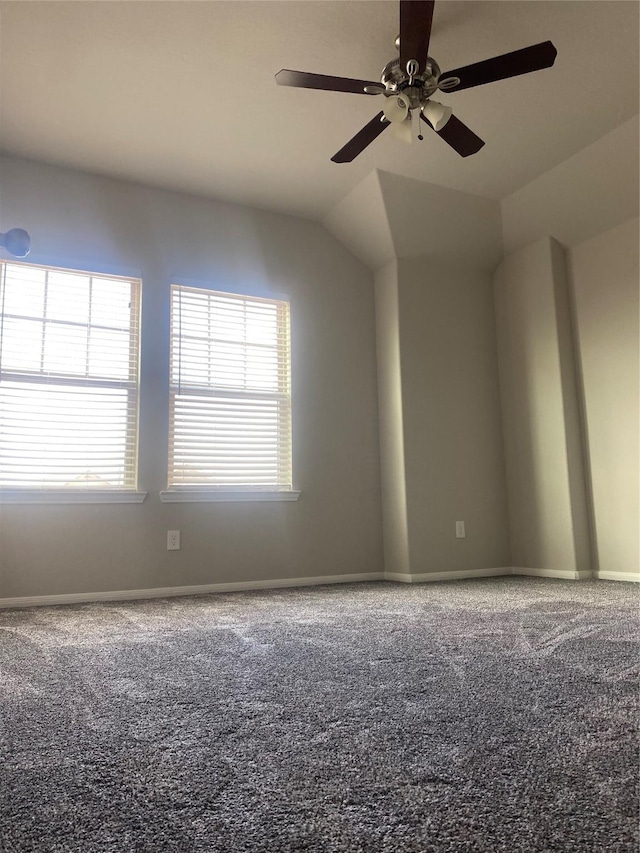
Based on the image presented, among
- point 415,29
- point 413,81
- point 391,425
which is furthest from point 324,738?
point 391,425

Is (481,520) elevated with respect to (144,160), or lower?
lower

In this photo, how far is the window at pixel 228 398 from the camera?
3.97m

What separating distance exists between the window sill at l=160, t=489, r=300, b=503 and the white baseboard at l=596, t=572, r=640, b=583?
2.18 meters

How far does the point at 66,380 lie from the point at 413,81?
8.57ft

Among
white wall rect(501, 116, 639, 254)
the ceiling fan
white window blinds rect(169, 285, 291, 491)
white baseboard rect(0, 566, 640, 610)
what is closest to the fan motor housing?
the ceiling fan

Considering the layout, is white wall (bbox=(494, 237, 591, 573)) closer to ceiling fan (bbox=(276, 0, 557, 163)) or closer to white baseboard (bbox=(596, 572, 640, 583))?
white baseboard (bbox=(596, 572, 640, 583))

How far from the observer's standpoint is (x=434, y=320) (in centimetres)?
457

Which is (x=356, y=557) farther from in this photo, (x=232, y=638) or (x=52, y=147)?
(x=52, y=147)

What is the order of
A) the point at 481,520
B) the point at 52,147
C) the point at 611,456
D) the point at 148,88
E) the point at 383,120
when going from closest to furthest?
the point at 383,120 < the point at 148,88 < the point at 52,147 < the point at 611,456 < the point at 481,520

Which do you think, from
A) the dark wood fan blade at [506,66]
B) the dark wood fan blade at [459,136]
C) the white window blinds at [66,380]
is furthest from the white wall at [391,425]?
the dark wood fan blade at [506,66]

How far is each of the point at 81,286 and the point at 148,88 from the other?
1303 millimetres

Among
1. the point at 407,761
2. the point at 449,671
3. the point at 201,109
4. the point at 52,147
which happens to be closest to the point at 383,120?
the point at 201,109

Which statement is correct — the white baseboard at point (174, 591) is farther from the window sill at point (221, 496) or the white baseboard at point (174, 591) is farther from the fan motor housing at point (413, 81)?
the fan motor housing at point (413, 81)

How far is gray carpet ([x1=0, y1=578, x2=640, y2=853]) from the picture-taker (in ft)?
2.93
